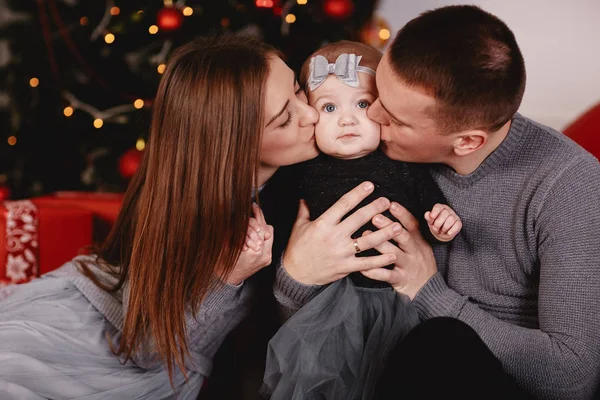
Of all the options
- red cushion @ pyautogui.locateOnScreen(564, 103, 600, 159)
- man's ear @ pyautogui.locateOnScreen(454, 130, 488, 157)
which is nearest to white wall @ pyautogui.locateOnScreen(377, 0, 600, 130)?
red cushion @ pyautogui.locateOnScreen(564, 103, 600, 159)

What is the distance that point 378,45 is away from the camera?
254 cm

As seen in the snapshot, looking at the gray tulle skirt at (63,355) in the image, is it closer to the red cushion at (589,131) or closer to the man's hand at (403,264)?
the man's hand at (403,264)

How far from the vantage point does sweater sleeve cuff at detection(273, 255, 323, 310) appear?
4.79 feet

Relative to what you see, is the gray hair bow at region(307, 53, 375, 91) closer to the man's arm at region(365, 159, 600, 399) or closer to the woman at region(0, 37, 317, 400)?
the woman at region(0, 37, 317, 400)

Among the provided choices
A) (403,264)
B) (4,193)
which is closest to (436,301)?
(403,264)

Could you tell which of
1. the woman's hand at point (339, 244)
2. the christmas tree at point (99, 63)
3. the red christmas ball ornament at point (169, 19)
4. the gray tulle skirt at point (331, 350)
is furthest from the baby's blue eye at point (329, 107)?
the red christmas ball ornament at point (169, 19)

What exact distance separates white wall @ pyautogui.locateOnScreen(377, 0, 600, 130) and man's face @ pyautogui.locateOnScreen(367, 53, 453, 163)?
115 cm

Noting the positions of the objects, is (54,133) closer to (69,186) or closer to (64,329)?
(69,186)

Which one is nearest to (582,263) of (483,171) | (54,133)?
(483,171)

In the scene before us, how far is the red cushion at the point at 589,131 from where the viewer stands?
1857 millimetres

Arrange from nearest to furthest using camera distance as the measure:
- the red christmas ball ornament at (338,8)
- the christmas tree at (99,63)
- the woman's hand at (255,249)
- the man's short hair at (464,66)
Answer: the man's short hair at (464,66), the woman's hand at (255,249), the red christmas ball ornament at (338,8), the christmas tree at (99,63)

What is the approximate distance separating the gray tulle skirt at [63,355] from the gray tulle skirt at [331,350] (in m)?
0.37

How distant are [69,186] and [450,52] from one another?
8.25 feet

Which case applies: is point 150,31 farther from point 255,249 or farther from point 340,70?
point 255,249
